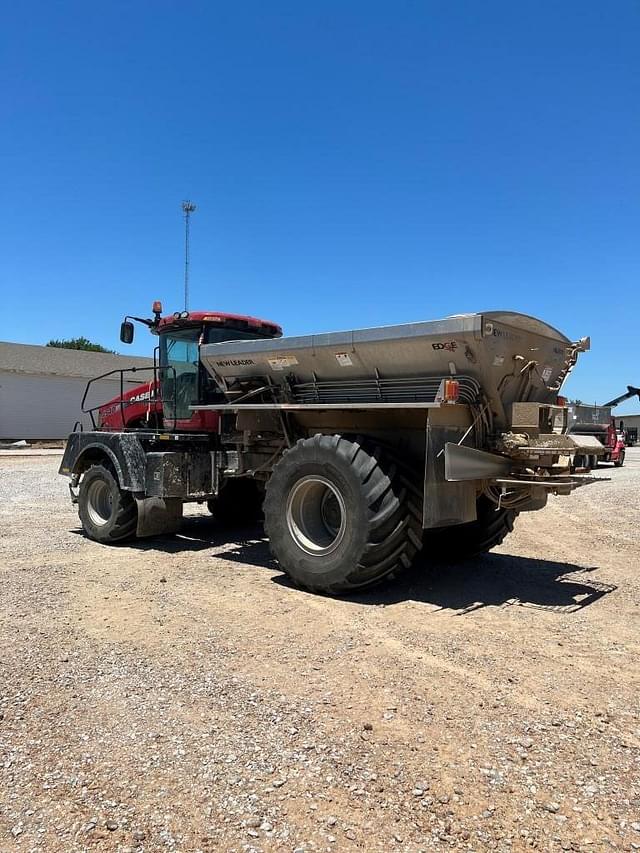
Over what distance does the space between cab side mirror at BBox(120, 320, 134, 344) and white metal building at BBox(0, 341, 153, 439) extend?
913 inches

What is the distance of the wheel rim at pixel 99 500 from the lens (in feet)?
28.7

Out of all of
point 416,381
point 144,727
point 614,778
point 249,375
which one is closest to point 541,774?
point 614,778

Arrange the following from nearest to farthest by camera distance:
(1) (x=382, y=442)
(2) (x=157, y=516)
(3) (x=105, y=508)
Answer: (1) (x=382, y=442) < (2) (x=157, y=516) < (3) (x=105, y=508)

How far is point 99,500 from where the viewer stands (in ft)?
29.0

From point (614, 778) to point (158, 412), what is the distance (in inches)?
286

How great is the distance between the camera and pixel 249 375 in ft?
23.5

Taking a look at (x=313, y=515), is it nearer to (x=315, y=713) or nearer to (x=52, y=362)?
(x=315, y=713)

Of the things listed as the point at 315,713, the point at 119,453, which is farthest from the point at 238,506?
the point at 315,713

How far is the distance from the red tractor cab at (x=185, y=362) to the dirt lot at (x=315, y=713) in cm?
245

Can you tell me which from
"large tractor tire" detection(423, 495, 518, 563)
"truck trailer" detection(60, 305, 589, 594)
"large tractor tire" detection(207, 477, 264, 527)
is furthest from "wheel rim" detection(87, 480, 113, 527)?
"large tractor tire" detection(423, 495, 518, 563)

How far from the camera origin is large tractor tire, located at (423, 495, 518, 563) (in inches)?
281

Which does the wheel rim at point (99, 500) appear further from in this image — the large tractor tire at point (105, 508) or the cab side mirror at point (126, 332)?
the cab side mirror at point (126, 332)

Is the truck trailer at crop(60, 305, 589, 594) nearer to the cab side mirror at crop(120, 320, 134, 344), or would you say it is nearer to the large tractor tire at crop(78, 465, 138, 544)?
the large tractor tire at crop(78, 465, 138, 544)

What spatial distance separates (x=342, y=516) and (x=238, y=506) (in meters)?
4.34
